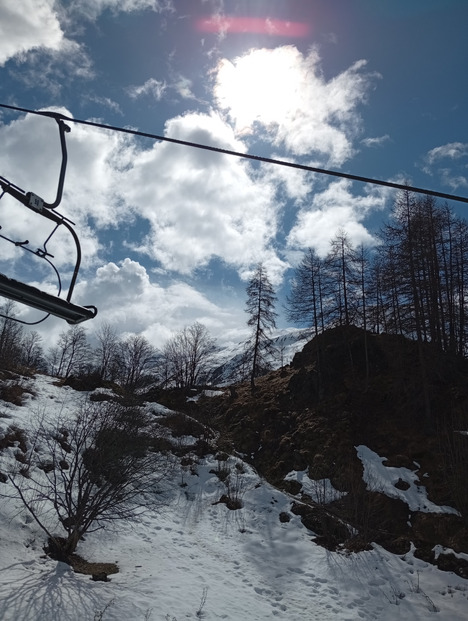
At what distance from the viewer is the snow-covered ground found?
8.80 m

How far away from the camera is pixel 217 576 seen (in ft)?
38.5

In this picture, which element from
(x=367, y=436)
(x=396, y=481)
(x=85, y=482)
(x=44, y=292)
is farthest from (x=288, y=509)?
(x=44, y=292)

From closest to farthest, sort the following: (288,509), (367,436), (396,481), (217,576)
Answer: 1. (217,576)
2. (288,509)
3. (396,481)
4. (367,436)

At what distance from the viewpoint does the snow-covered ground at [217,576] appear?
8805 mm

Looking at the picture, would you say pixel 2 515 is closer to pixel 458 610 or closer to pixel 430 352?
pixel 458 610

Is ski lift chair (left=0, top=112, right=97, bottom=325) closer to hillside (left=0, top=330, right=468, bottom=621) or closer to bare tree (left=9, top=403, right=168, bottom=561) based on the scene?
hillside (left=0, top=330, right=468, bottom=621)

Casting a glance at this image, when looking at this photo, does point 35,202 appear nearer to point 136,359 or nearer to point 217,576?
point 217,576

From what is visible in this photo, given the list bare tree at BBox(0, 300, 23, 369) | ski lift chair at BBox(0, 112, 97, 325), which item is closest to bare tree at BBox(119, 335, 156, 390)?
bare tree at BBox(0, 300, 23, 369)

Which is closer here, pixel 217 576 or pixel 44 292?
pixel 44 292

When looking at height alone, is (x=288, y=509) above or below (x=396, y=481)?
below

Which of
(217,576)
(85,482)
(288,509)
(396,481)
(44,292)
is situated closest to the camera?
(44,292)

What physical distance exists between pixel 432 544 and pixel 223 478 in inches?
355

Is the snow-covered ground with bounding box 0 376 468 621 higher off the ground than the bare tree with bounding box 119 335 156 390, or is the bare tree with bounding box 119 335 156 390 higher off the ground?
the bare tree with bounding box 119 335 156 390

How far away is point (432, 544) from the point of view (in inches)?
546
